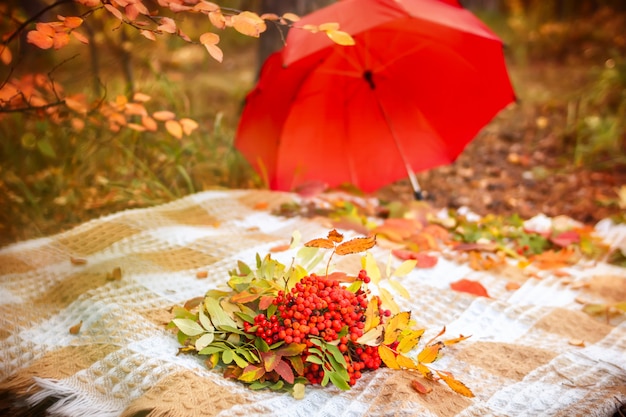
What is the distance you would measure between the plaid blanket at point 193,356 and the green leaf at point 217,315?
114mm

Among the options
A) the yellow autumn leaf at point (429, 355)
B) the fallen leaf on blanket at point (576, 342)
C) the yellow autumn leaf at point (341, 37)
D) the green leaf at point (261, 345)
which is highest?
the yellow autumn leaf at point (341, 37)

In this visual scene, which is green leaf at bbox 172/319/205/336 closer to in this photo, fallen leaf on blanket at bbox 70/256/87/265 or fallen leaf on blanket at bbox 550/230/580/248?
fallen leaf on blanket at bbox 70/256/87/265

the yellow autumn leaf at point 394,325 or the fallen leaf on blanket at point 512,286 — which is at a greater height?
the yellow autumn leaf at point 394,325

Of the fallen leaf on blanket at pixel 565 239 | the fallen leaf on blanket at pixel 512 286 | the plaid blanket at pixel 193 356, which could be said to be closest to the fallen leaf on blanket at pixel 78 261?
the plaid blanket at pixel 193 356

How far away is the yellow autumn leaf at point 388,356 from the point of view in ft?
4.16

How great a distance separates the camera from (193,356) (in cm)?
135

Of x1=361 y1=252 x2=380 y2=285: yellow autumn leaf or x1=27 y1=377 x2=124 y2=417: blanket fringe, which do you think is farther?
x1=361 y1=252 x2=380 y2=285: yellow autumn leaf

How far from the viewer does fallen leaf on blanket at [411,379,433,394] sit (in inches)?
48.8

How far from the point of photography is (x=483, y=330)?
1618mm

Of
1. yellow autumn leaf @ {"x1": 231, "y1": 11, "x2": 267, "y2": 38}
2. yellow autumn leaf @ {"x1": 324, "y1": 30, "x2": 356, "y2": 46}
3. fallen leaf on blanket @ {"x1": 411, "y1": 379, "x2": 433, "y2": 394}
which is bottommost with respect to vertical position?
fallen leaf on blanket @ {"x1": 411, "y1": 379, "x2": 433, "y2": 394}

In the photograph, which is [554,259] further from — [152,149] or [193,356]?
[152,149]

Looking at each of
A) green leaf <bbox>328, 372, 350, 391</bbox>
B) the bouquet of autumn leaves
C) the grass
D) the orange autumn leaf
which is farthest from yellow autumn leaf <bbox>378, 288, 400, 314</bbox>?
the grass

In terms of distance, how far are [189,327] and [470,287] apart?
0.95 metres

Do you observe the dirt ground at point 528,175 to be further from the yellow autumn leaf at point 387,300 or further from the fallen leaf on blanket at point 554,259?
the yellow autumn leaf at point 387,300
